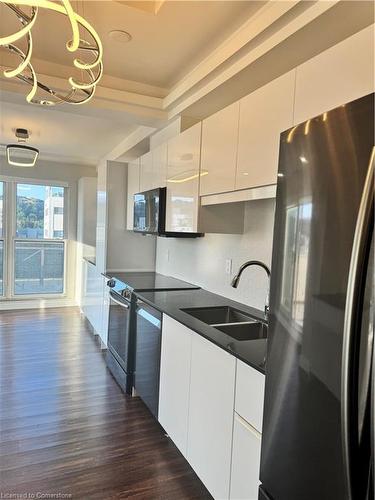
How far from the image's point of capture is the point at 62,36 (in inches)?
85.6

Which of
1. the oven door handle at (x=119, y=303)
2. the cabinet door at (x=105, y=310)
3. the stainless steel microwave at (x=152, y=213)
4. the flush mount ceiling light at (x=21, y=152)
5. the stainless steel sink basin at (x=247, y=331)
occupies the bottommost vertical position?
the cabinet door at (x=105, y=310)

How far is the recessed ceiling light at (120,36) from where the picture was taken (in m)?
2.07

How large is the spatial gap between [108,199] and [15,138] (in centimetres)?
190

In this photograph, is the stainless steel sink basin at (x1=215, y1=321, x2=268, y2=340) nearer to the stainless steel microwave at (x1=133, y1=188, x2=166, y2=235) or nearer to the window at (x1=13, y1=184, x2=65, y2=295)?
the stainless steel microwave at (x1=133, y1=188, x2=166, y2=235)

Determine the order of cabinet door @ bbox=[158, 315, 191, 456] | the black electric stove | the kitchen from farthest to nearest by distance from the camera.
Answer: the black electric stove → cabinet door @ bbox=[158, 315, 191, 456] → the kitchen

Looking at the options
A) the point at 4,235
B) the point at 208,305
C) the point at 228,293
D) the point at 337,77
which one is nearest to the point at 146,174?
the point at 228,293

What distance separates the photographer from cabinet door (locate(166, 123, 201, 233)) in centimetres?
247

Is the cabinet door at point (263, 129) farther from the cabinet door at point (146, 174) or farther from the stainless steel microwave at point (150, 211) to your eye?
the cabinet door at point (146, 174)

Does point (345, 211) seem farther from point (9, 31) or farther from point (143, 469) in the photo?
point (9, 31)

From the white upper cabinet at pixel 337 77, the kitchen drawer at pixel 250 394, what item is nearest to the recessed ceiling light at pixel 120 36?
the white upper cabinet at pixel 337 77

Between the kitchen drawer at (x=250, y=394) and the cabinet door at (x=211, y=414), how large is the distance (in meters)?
0.06

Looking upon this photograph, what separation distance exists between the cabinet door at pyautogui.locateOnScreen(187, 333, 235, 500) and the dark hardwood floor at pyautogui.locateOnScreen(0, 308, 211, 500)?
0.91ft

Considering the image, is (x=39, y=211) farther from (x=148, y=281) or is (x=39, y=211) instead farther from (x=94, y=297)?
(x=148, y=281)

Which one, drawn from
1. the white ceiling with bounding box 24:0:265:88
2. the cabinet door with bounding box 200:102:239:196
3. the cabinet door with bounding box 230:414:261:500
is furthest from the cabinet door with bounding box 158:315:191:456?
the white ceiling with bounding box 24:0:265:88
